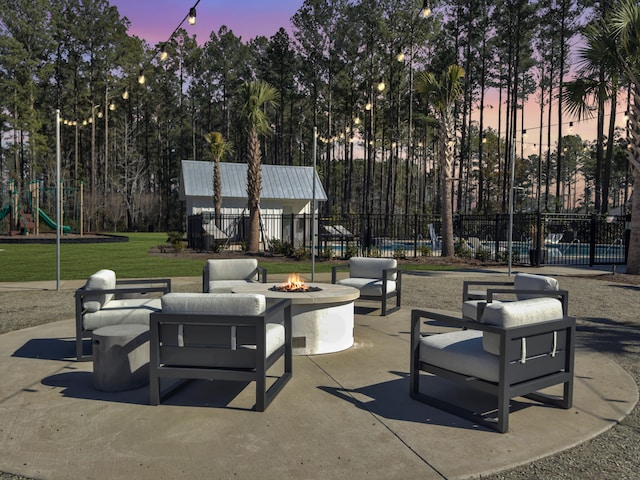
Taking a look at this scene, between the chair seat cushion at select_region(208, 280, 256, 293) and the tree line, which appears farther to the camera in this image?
the tree line

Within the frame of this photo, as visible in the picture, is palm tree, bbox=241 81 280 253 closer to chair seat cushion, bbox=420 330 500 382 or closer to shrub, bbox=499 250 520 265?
shrub, bbox=499 250 520 265

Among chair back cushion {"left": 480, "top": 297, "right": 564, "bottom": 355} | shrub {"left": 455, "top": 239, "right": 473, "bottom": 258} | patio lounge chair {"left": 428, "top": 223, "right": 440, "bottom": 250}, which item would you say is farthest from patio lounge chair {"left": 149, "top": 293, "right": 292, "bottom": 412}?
patio lounge chair {"left": 428, "top": 223, "right": 440, "bottom": 250}

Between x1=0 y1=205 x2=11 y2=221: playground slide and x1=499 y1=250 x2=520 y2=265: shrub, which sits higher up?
x1=0 y1=205 x2=11 y2=221: playground slide

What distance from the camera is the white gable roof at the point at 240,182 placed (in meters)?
30.1

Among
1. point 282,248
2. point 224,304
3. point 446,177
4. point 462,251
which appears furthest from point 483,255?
point 224,304

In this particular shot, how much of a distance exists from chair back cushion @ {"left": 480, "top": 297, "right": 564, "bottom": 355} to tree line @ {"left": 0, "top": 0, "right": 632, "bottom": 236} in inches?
1066

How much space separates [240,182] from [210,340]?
27927mm

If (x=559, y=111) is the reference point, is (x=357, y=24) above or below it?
above

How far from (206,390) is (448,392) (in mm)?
2201

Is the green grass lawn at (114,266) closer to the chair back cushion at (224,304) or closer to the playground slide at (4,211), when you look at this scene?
the chair back cushion at (224,304)

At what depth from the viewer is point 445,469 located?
316cm

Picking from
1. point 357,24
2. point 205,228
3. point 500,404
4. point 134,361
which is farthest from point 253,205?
point 357,24

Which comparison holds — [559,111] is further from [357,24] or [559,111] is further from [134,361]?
→ [134,361]

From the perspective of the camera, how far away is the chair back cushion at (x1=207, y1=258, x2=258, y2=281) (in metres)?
8.50
